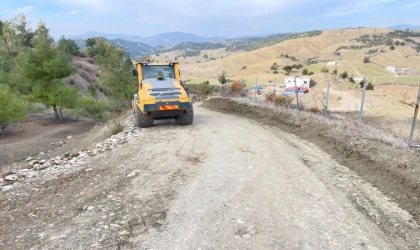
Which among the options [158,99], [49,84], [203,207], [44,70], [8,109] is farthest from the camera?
[49,84]

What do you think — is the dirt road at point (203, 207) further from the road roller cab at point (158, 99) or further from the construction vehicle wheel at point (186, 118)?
the construction vehicle wheel at point (186, 118)

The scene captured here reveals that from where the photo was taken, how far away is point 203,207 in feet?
16.5

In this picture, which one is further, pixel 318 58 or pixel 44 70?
pixel 318 58

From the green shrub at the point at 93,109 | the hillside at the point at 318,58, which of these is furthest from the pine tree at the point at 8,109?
the hillside at the point at 318,58

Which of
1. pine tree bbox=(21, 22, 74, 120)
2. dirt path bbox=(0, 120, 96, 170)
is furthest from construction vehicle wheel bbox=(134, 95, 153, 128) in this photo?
pine tree bbox=(21, 22, 74, 120)

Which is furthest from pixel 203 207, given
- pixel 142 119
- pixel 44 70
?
pixel 44 70

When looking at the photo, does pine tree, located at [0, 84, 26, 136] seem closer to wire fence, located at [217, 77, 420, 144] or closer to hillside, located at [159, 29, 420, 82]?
wire fence, located at [217, 77, 420, 144]

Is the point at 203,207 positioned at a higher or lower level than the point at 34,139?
higher

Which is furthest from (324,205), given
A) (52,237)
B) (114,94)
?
(114,94)

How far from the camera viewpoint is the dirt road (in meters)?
4.11

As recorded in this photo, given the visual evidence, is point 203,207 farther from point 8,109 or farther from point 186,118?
point 8,109

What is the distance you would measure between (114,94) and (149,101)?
64.9ft

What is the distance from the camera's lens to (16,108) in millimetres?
17922

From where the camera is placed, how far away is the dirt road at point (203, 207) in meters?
4.11
